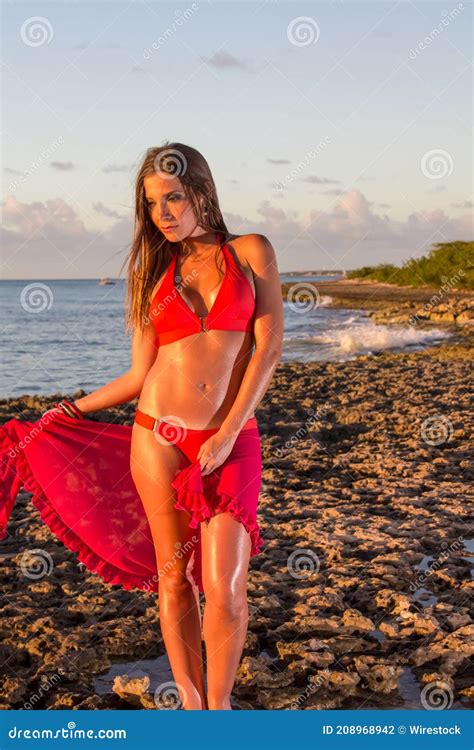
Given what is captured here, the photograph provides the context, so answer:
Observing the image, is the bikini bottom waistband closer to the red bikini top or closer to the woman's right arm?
the woman's right arm

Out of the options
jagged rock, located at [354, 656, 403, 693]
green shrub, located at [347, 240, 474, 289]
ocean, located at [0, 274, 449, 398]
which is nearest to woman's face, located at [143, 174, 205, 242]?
jagged rock, located at [354, 656, 403, 693]

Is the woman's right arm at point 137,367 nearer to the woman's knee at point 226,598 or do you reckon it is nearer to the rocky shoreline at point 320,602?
the woman's knee at point 226,598

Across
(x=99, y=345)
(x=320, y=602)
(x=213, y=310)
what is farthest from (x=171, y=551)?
(x=99, y=345)

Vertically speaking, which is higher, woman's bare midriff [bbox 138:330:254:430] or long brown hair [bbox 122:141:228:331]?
long brown hair [bbox 122:141:228:331]

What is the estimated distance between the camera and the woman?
2.69 m

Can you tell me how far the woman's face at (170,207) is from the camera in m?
2.75

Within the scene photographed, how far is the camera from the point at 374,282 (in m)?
58.7

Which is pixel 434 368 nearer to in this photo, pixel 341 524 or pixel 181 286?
pixel 341 524

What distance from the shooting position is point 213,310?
9.01 feet

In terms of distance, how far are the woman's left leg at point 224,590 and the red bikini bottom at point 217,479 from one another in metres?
0.04

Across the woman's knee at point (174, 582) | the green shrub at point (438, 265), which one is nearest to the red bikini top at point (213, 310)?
the woman's knee at point (174, 582)

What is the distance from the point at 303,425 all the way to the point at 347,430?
0.50 metres

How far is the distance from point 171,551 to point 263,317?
2.66 ft

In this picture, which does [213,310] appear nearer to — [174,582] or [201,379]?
[201,379]
